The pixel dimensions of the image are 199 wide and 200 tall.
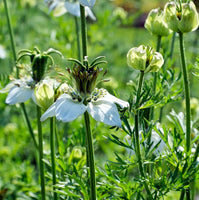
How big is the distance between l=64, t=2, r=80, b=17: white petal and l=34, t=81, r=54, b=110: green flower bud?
1.81 ft

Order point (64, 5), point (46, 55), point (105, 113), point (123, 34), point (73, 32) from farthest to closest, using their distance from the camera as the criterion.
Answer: point (123, 34), point (73, 32), point (64, 5), point (46, 55), point (105, 113)

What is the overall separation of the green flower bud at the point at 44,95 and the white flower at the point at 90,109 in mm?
51

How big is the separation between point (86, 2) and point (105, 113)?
0.84 feet

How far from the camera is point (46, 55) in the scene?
911mm

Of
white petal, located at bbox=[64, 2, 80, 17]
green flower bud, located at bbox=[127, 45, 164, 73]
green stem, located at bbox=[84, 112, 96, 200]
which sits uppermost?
white petal, located at bbox=[64, 2, 80, 17]

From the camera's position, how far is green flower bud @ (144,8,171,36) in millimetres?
963

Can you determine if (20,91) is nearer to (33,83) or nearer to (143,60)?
(33,83)

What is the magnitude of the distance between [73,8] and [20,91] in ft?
1.66

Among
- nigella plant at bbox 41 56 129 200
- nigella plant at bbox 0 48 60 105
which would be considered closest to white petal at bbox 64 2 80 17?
nigella plant at bbox 0 48 60 105

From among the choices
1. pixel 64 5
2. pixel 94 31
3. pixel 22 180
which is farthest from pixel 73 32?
pixel 22 180

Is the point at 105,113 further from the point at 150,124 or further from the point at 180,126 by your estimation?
the point at 180,126

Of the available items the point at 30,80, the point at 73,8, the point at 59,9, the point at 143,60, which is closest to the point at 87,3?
the point at 143,60

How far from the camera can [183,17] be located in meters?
0.81

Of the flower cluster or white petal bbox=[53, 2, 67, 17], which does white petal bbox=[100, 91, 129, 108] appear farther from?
white petal bbox=[53, 2, 67, 17]
